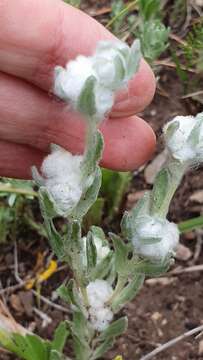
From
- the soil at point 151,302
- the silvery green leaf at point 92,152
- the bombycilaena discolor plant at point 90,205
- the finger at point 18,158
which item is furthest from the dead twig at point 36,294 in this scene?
the silvery green leaf at point 92,152

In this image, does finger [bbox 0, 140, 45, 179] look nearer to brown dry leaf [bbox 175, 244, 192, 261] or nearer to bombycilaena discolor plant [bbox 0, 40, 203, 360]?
bombycilaena discolor plant [bbox 0, 40, 203, 360]

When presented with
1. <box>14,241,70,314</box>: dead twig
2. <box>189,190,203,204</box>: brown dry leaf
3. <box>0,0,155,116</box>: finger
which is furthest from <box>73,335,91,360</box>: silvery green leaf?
<box>189,190,203,204</box>: brown dry leaf

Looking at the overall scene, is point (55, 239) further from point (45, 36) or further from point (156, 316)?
point (156, 316)

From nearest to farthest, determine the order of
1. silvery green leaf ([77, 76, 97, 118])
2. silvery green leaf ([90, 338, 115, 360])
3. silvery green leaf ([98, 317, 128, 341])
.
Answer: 1. silvery green leaf ([77, 76, 97, 118])
2. silvery green leaf ([98, 317, 128, 341])
3. silvery green leaf ([90, 338, 115, 360])

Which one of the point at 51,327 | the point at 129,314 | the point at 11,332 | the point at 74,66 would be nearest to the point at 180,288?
the point at 129,314

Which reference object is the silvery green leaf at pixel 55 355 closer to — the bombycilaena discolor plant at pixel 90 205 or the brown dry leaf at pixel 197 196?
the bombycilaena discolor plant at pixel 90 205

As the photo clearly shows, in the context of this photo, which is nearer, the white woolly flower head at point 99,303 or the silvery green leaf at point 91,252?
the silvery green leaf at point 91,252
